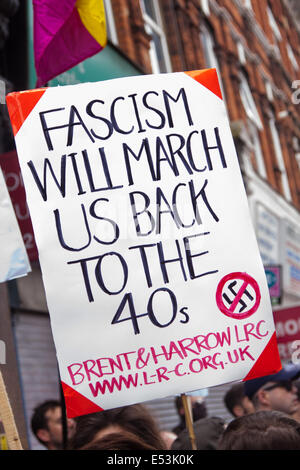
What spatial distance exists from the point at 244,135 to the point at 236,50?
14.2ft

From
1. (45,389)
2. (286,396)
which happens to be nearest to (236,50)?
(45,389)

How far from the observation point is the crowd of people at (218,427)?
245 cm

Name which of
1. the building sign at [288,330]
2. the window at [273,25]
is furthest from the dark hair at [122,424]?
the window at [273,25]

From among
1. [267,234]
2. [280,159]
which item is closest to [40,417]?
[267,234]

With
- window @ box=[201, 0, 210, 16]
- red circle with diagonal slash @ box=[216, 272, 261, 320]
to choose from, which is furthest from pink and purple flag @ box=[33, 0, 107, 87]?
window @ box=[201, 0, 210, 16]

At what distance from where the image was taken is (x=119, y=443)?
2.76m

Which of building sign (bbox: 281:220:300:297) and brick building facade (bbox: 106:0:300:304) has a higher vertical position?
brick building facade (bbox: 106:0:300:304)

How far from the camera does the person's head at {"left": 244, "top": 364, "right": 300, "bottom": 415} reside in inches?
152

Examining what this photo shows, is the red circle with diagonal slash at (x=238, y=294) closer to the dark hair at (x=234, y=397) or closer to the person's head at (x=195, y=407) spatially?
the dark hair at (x=234, y=397)

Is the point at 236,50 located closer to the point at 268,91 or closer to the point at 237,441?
the point at 268,91

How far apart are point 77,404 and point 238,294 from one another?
729 millimetres

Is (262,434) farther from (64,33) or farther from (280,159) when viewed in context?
(280,159)

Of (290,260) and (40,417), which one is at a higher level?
(290,260)

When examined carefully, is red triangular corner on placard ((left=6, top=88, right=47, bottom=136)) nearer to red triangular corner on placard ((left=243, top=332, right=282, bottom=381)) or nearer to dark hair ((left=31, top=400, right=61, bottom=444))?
red triangular corner on placard ((left=243, top=332, right=282, bottom=381))
